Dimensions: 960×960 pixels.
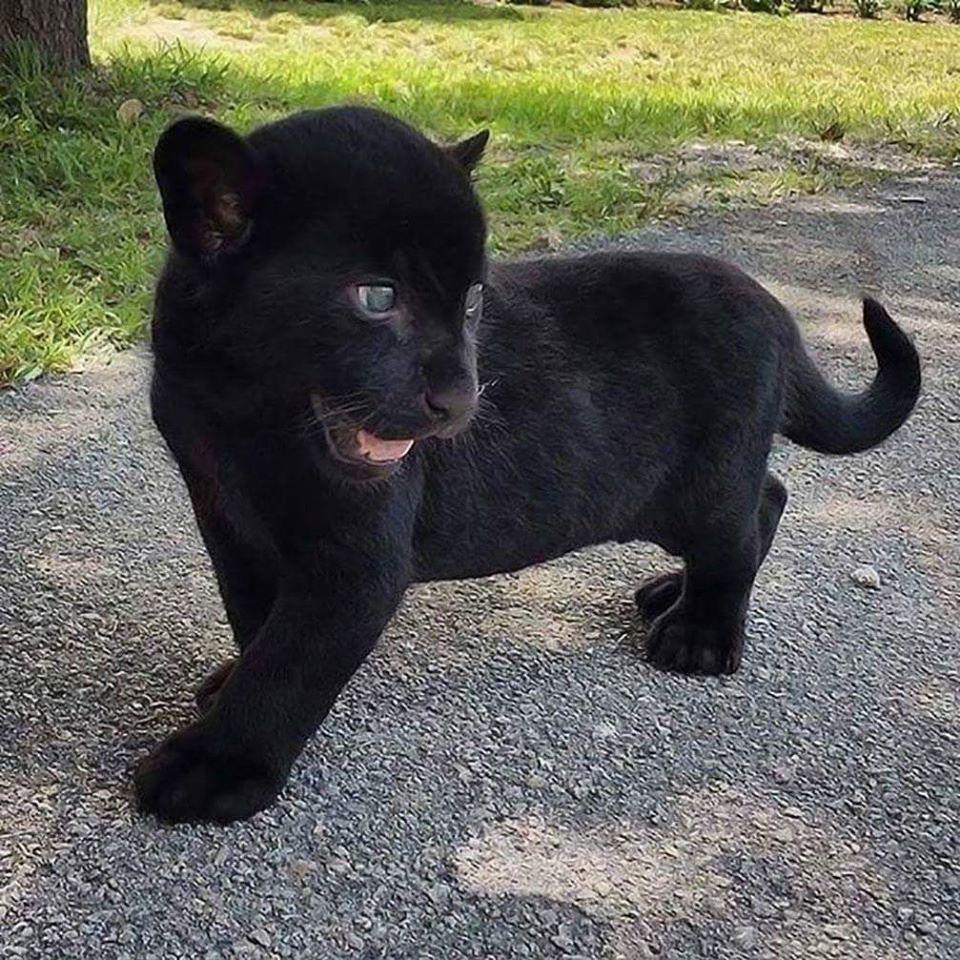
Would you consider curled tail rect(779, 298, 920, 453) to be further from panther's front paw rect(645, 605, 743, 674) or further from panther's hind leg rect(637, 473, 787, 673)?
panther's front paw rect(645, 605, 743, 674)

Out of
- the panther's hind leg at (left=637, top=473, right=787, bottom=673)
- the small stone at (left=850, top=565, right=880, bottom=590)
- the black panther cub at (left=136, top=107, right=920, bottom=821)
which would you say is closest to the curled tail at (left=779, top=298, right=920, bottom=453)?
the black panther cub at (left=136, top=107, right=920, bottom=821)

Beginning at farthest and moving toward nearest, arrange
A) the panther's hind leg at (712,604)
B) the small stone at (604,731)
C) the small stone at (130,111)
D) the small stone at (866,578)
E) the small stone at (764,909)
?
the small stone at (130,111), the small stone at (866,578), the panther's hind leg at (712,604), the small stone at (604,731), the small stone at (764,909)

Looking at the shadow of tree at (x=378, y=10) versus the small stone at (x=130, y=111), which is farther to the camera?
the shadow of tree at (x=378, y=10)

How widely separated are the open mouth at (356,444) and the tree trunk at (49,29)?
5.82 m

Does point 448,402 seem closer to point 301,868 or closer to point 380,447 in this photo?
point 380,447

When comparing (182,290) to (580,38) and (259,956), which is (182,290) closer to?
(259,956)

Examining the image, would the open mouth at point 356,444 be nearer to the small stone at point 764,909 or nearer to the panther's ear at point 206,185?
the panther's ear at point 206,185

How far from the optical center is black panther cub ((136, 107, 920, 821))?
2334 mm

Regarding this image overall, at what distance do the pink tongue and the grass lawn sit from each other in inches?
99.2

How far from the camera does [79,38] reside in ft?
25.7

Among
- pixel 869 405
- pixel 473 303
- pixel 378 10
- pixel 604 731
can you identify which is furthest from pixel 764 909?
pixel 378 10

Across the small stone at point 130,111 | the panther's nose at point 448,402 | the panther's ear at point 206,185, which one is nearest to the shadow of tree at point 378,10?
the small stone at point 130,111

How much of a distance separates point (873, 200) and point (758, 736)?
5.39 metres

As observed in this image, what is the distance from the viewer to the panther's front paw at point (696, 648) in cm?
328
